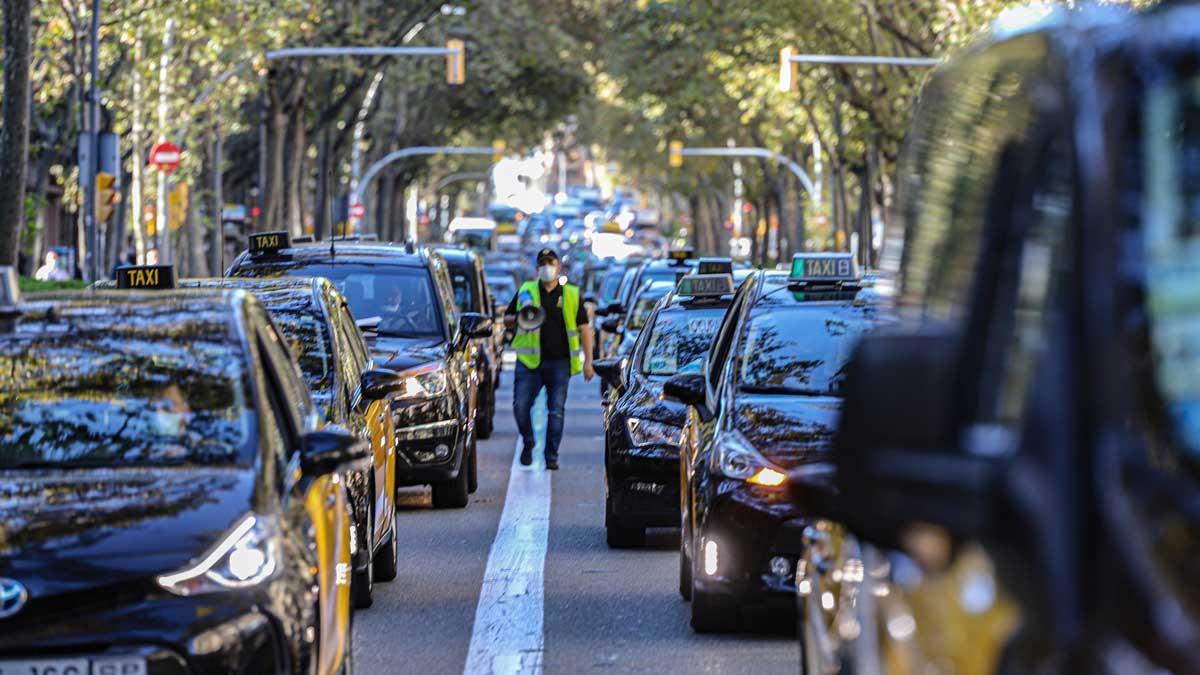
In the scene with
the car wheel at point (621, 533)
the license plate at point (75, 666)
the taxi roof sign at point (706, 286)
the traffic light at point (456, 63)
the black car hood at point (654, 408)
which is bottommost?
the car wheel at point (621, 533)

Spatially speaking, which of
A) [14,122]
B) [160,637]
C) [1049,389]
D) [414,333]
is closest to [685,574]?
[160,637]

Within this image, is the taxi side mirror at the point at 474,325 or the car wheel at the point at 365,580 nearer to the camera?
the car wheel at the point at 365,580

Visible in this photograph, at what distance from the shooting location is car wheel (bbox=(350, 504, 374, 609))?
1008cm

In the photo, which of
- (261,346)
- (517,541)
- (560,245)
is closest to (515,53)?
(517,541)

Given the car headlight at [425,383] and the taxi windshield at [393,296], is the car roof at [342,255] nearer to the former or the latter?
the taxi windshield at [393,296]

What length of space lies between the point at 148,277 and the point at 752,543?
271 cm

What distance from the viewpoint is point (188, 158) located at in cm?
5297

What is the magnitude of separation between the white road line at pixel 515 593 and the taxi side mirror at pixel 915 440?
5404mm

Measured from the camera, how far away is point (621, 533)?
42.7 ft

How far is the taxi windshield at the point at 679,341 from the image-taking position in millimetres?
14508

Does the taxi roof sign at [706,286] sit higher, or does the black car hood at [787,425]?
the taxi roof sign at [706,286]

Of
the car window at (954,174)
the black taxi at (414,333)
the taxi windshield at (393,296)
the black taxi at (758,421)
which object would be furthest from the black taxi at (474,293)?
the car window at (954,174)

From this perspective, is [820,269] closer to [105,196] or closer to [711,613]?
[711,613]

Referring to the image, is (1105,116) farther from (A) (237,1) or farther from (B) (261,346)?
(A) (237,1)
